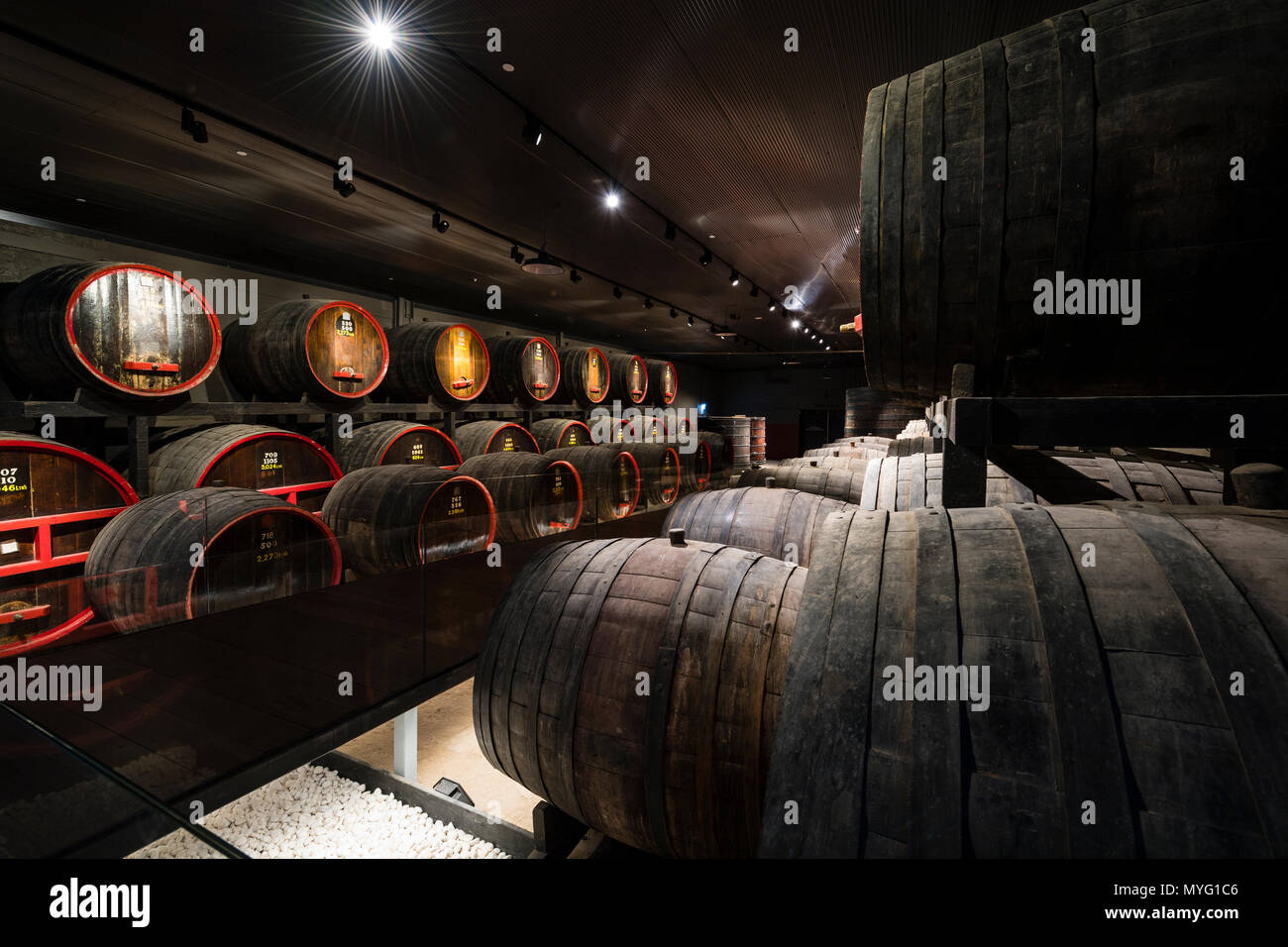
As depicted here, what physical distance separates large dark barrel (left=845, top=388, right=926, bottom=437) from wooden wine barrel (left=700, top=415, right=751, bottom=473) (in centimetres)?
229

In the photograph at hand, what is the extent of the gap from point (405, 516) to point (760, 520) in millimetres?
2738

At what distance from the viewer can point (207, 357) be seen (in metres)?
4.32

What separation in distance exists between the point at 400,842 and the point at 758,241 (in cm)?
658

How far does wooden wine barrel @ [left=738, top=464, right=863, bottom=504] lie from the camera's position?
460 cm

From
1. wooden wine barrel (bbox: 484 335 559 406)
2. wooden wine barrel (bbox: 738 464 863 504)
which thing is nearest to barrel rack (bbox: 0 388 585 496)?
wooden wine barrel (bbox: 484 335 559 406)

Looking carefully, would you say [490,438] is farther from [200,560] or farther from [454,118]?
[200,560]

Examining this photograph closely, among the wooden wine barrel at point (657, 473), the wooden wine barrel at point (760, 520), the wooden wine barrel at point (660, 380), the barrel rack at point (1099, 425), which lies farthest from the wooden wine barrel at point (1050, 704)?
the wooden wine barrel at point (660, 380)

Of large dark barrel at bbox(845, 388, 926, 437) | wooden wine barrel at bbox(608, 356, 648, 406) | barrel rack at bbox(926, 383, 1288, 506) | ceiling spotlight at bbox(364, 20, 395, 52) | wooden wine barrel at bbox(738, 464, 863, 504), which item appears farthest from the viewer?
large dark barrel at bbox(845, 388, 926, 437)

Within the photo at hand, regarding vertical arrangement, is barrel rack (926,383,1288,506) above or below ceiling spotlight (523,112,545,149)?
below

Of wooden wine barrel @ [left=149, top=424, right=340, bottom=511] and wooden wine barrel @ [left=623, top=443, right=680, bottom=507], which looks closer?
wooden wine barrel @ [left=149, top=424, right=340, bottom=511]

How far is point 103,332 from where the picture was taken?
375 centimetres

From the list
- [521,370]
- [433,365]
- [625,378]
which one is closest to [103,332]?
[433,365]

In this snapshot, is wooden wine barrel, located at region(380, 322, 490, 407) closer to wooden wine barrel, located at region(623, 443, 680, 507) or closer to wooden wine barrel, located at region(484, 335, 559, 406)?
wooden wine barrel, located at region(484, 335, 559, 406)
